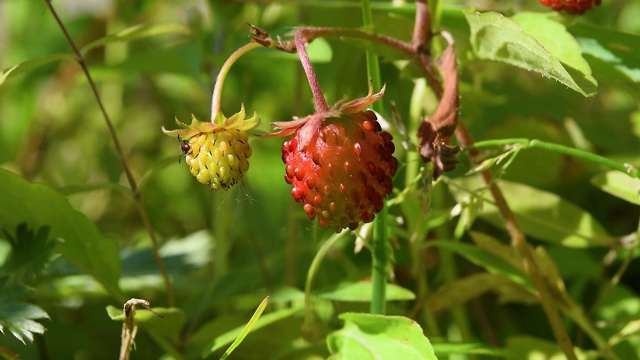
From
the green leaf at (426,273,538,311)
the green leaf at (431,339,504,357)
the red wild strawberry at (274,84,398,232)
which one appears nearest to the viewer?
the red wild strawberry at (274,84,398,232)

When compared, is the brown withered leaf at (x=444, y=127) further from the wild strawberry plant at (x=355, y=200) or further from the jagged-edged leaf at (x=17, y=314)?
the jagged-edged leaf at (x=17, y=314)

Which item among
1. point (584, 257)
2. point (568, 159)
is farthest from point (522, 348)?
point (568, 159)

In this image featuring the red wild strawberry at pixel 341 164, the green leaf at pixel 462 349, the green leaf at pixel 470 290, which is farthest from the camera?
the green leaf at pixel 470 290

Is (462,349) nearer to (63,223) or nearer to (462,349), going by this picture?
(462,349)

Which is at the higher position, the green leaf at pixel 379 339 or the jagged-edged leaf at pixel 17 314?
the jagged-edged leaf at pixel 17 314

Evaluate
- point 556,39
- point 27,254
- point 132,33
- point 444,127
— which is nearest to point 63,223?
point 27,254

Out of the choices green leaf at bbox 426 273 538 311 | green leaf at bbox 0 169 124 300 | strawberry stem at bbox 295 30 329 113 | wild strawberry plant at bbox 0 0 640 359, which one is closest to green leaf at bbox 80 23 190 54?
wild strawberry plant at bbox 0 0 640 359

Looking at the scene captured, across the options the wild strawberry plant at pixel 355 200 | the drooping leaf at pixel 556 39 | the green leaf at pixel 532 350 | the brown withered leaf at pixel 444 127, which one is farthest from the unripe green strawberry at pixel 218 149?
the green leaf at pixel 532 350

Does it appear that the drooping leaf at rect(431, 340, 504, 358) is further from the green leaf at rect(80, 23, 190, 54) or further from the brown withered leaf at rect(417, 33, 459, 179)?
the green leaf at rect(80, 23, 190, 54)
